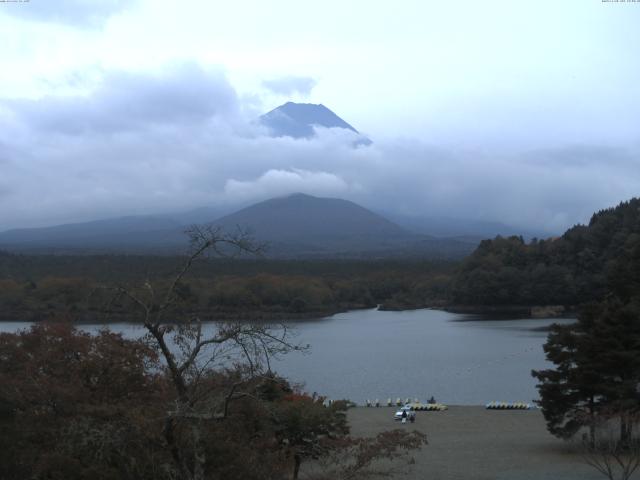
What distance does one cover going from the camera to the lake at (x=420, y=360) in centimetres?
2122

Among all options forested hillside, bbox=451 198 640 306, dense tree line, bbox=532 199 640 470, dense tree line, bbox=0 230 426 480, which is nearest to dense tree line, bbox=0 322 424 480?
dense tree line, bbox=0 230 426 480

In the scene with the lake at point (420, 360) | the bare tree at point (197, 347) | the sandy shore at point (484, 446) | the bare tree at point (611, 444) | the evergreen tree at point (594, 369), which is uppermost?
the bare tree at point (197, 347)

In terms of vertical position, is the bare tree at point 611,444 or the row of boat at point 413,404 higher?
the bare tree at point 611,444

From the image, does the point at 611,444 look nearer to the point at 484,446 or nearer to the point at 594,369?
the point at 594,369

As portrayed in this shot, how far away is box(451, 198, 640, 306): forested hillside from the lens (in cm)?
4816

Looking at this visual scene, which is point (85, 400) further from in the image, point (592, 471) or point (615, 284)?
point (615, 284)

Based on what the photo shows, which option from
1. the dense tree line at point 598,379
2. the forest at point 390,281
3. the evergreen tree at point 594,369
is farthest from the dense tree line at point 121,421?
the forest at point 390,281

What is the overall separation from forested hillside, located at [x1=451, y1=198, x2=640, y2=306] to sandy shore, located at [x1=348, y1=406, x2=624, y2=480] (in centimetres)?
3167

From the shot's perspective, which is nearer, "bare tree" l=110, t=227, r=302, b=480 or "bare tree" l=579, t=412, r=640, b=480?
"bare tree" l=110, t=227, r=302, b=480

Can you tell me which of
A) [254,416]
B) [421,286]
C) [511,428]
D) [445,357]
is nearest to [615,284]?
[511,428]

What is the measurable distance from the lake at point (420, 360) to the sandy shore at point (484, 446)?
2.67m

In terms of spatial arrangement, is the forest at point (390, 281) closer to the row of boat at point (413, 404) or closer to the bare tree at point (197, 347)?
the row of boat at point (413, 404)

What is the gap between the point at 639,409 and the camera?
11125mm

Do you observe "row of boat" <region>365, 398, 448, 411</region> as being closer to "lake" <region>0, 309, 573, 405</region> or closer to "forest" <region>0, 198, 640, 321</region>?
"lake" <region>0, 309, 573, 405</region>
